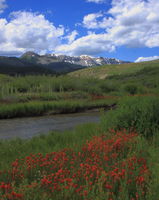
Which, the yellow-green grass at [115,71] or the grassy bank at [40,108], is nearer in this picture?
the grassy bank at [40,108]

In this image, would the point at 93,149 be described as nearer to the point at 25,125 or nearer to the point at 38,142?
the point at 38,142

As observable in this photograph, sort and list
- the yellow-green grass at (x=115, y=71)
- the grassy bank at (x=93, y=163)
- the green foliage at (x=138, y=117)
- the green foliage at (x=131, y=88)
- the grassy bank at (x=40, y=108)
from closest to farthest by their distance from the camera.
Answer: the grassy bank at (x=93, y=163) < the green foliage at (x=138, y=117) < the grassy bank at (x=40, y=108) < the green foliage at (x=131, y=88) < the yellow-green grass at (x=115, y=71)

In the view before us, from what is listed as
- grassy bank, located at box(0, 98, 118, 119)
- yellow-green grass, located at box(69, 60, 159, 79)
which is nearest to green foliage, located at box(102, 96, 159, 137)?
grassy bank, located at box(0, 98, 118, 119)

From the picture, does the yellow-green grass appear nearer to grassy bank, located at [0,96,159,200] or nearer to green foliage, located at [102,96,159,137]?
green foliage, located at [102,96,159,137]

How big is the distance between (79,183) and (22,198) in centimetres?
114

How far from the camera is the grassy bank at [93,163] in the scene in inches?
141

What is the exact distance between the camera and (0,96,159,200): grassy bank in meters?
3.58

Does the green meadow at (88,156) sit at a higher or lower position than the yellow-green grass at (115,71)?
lower

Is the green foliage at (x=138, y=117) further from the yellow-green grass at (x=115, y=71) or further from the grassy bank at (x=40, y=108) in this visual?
the yellow-green grass at (x=115, y=71)

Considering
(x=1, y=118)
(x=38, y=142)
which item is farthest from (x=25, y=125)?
(x=38, y=142)

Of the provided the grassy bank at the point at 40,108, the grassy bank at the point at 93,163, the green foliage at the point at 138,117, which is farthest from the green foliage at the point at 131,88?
the green foliage at the point at 138,117

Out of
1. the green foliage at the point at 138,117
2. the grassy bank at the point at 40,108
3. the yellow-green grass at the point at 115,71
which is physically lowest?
the grassy bank at the point at 40,108

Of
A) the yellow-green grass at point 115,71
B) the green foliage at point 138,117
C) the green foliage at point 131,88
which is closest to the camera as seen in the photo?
the green foliage at point 138,117

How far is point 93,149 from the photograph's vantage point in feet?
18.7
